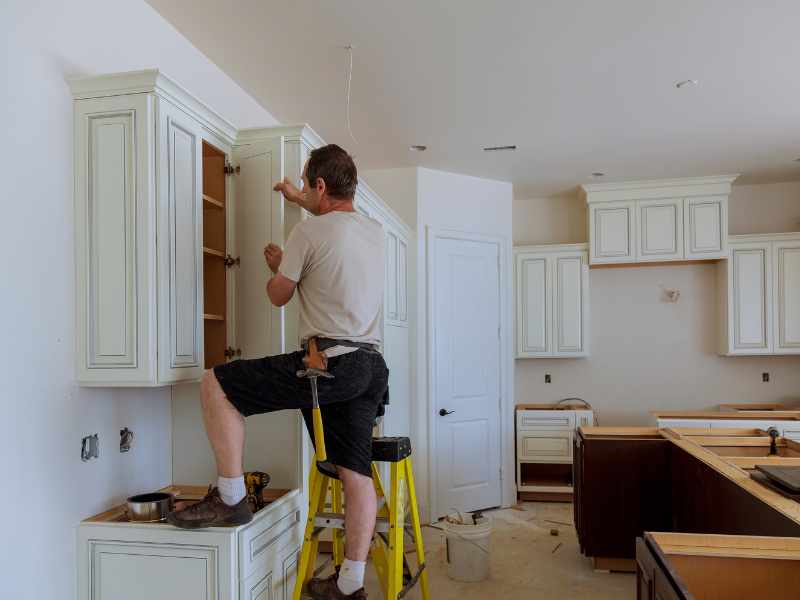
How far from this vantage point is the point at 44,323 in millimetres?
2082

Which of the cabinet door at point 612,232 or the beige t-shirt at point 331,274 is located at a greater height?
the cabinet door at point 612,232

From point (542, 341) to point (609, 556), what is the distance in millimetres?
2396

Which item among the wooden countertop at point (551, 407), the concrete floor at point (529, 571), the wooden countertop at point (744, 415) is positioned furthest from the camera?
the wooden countertop at point (551, 407)

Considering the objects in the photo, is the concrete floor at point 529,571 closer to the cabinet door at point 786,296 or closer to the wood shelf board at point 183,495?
the wood shelf board at point 183,495

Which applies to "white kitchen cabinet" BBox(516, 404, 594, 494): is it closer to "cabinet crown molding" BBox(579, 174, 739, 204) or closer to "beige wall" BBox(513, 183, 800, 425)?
"beige wall" BBox(513, 183, 800, 425)

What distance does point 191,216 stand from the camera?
235 cm

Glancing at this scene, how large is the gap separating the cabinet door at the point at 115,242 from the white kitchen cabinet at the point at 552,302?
4.29 m

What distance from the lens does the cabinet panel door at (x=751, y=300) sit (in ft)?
18.2

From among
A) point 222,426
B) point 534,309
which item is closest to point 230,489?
point 222,426

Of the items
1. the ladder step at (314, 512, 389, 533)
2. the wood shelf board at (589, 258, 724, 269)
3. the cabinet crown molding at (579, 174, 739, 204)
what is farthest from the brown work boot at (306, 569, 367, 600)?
the cabinet crown molding at (579, 174, 739, 204)

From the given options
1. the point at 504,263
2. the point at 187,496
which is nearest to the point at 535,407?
the point at 504,263

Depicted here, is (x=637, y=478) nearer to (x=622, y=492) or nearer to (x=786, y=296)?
(x=622, y=492)

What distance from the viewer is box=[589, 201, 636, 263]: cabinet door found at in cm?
570

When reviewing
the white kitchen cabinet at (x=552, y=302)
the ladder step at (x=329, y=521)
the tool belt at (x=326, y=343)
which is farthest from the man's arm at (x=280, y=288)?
the white kitchen cabinet at (x=552, y=302)
